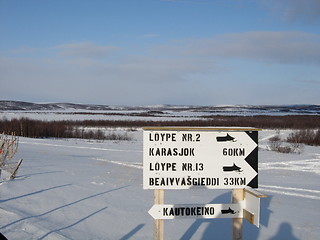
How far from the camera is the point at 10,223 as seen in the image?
4848 mm

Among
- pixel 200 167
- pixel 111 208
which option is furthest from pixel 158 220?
pixel 111 208

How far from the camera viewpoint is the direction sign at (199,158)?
3602mm

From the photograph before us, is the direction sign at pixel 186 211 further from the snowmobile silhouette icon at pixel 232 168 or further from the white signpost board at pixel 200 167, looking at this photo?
the snowmobile silhouette icon at pixel 232 168

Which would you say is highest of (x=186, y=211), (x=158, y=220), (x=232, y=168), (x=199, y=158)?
(x=199, y=158)

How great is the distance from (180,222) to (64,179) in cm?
367

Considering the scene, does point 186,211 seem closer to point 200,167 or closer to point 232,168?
point 200,167

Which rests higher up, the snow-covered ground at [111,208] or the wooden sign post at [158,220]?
the wooden sign post at [158,220]

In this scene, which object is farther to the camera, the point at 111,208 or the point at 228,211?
the point at 111,208

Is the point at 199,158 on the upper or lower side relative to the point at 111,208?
upper

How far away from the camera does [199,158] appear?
12.0ft

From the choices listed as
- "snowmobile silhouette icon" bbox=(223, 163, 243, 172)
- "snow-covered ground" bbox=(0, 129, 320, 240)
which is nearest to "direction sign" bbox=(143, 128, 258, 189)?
"snowmobile silhouette icon" bbox=(223, 163, 243, 172)

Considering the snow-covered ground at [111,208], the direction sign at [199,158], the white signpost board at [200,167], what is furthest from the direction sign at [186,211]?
the snow-covered ground at [111,208]

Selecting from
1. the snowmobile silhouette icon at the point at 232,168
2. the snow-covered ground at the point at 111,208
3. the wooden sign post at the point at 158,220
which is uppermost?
the snowmobile silhouette icon at the point at 232,168

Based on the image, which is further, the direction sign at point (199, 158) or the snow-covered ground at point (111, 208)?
the snow-covered ground at point (111, 208)
